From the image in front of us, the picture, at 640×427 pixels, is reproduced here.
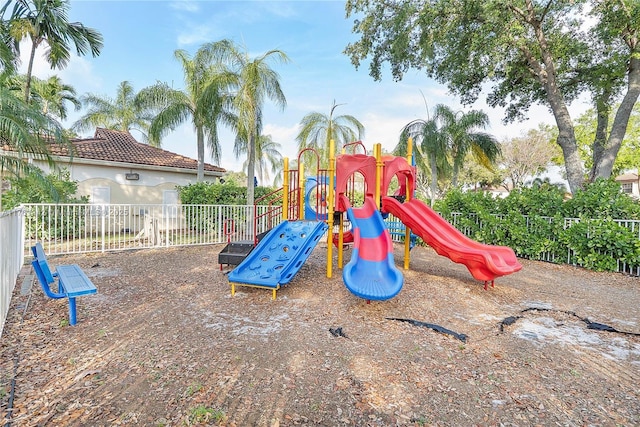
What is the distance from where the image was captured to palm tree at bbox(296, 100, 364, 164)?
1916 centimetres

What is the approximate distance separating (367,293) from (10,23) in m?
12.6

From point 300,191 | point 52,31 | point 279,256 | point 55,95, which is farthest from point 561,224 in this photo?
point 55,95

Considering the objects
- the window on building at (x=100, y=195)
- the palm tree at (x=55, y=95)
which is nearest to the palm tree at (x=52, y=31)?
the window on building at (x=100, y=195)

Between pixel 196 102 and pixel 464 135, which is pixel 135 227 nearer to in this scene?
pixel 196 102

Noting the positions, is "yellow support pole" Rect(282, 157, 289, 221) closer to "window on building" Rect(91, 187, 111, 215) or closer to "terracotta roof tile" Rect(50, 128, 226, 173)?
"terracotta roof tile" Rect(50, 128, 226, 173)

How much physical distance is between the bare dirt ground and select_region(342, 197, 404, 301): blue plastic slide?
0.37 m

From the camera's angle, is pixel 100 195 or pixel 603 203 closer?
pixel 603 203

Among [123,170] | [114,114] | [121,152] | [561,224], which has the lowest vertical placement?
[561,224]

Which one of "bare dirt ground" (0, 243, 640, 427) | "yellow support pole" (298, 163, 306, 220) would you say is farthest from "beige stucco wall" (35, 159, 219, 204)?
"yellow support pole" (298, 163, 306, 220)

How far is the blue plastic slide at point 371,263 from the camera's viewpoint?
447 centimetres

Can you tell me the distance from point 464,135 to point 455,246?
12796mm

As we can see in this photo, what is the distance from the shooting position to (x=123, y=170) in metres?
14.1

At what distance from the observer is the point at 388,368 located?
308cm

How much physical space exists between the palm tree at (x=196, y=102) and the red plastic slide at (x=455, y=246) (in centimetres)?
962
